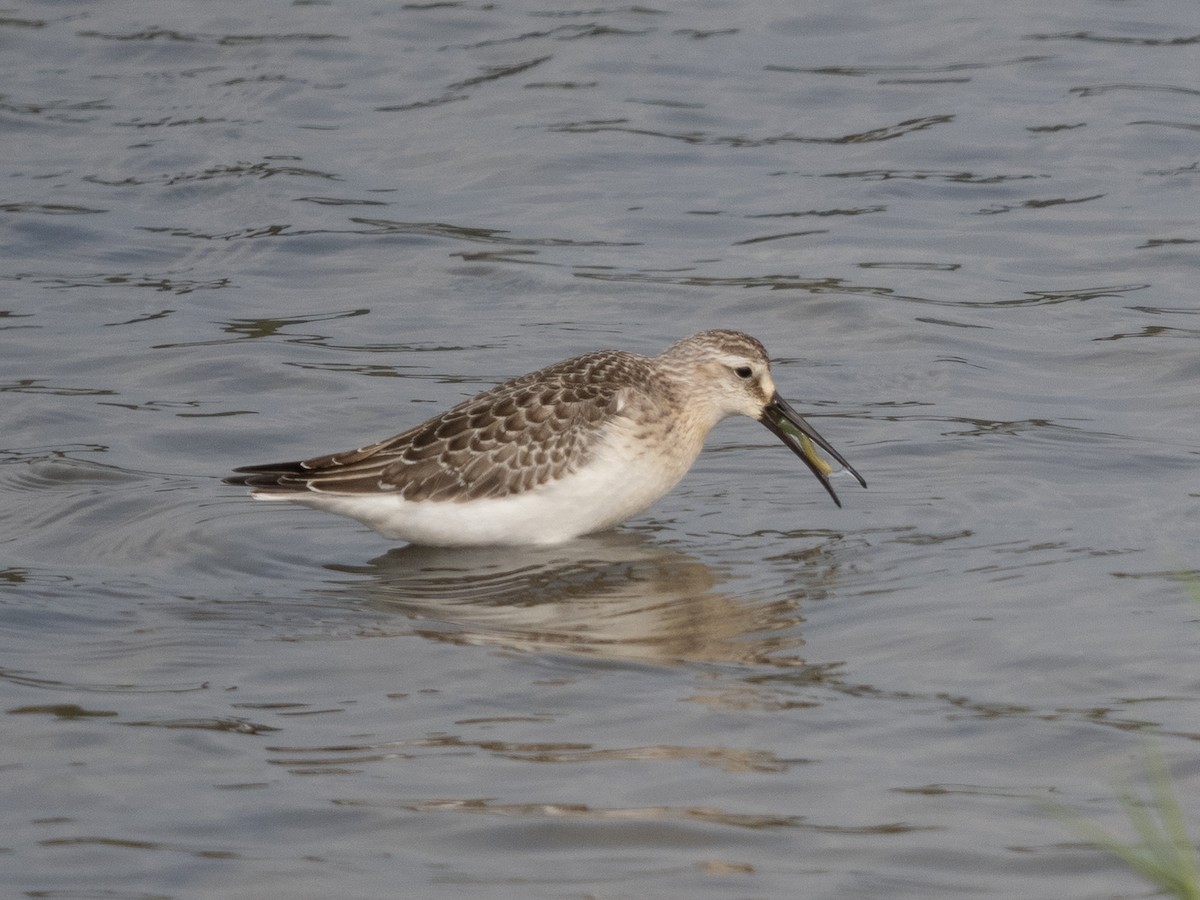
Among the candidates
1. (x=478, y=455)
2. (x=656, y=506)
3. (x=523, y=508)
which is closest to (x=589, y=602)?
(x=523, y=508)

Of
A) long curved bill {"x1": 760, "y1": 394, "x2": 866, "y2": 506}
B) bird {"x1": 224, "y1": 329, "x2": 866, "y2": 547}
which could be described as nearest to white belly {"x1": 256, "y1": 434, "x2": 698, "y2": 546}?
bird {"x1": 224, "y1": 329, "x2": 866, "y2": 547}

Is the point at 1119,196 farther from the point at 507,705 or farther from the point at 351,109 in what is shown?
the point at 507,705

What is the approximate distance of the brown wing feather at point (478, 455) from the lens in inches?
379

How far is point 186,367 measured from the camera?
12531 millimetres

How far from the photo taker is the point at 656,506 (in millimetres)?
10734

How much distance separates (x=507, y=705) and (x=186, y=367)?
5633 mm

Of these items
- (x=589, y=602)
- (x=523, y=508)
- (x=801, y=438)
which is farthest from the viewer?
(x=801, y=438)

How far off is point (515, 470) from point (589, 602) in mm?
946

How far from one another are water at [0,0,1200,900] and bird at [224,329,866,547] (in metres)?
0.29

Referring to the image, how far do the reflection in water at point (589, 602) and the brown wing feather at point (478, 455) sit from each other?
1.30 ft

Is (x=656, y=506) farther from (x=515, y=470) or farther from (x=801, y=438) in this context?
(x=515, y=470)

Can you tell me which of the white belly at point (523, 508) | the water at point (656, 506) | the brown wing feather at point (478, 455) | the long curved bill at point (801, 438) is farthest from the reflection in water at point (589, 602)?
the long curved bill at point (801, 438)

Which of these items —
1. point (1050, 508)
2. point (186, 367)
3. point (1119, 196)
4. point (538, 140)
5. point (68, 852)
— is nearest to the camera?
point (68, 852)

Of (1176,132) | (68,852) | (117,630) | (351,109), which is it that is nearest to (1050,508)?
(117,630)
